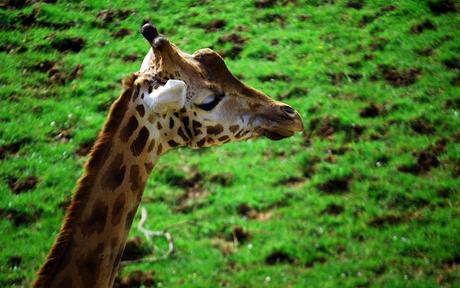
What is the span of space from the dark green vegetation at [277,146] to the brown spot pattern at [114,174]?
377cm

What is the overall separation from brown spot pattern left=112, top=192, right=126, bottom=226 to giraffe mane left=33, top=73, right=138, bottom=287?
0.88 ft

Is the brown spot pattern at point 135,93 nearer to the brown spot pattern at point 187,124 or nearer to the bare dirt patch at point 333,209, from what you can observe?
the brown spot pattern at point 187,124

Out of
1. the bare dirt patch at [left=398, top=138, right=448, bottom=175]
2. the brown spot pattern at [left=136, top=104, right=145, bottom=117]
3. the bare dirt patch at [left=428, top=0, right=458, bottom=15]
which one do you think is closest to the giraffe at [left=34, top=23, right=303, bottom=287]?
the brown spot pattern at [left=136, top=104, right=145, bottom=117]

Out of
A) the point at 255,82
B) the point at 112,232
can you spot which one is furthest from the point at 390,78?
the point at 112,232

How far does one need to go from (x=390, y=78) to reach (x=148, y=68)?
7360 millimetres

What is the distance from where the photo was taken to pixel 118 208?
13.9 ft

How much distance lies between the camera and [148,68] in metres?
4.77

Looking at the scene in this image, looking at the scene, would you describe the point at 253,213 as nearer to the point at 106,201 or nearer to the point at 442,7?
the point at 106,201

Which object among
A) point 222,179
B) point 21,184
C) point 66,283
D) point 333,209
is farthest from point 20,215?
point 66,283

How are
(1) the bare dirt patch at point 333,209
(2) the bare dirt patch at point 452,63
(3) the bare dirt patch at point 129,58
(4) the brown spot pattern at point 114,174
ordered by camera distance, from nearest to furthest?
(4) the brown spot pattern at point 114,174, (1) the bare dirt patch at point 333,209, (2) the bare dirt patch at point 452,63, (3) the bare dirt patch at point 129,58

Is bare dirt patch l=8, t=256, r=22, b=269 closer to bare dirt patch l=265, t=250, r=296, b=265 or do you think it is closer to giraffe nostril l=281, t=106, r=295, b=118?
bare dirt patch l=265, t=250, r=296, b=265

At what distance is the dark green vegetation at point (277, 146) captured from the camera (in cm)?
802

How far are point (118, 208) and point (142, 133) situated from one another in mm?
551

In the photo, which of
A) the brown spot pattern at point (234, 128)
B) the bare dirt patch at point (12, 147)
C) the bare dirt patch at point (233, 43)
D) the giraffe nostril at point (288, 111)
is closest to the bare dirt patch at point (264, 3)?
the bare dirt patch at point (233, 43)
